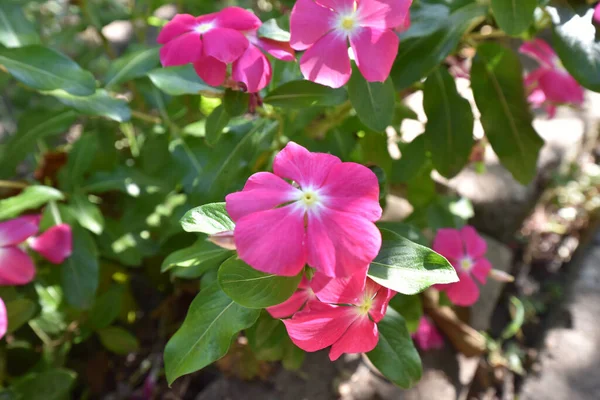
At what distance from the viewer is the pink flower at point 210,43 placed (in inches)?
27.1

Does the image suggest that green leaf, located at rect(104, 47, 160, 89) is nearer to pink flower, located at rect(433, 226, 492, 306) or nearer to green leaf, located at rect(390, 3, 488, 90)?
green leaf, located at rect(390, 3, 488, 90)

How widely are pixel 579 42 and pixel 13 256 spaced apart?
1122 millimetres

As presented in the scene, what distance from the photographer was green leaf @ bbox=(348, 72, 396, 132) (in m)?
0.76

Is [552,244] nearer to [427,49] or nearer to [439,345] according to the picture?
[439,345]

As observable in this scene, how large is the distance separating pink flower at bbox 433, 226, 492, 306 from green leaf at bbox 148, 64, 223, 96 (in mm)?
646

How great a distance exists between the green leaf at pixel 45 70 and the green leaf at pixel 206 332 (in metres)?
0.50

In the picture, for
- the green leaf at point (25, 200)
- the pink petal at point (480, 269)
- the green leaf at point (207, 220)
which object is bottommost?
the pink petal at point (480, 269)

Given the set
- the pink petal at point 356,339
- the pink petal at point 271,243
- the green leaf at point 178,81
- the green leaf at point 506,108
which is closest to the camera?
the pink petal at point 271,243

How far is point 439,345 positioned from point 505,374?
345mm

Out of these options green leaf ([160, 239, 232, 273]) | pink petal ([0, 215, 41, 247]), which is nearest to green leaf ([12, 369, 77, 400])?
pink petal ([0, 215, 41, 247])

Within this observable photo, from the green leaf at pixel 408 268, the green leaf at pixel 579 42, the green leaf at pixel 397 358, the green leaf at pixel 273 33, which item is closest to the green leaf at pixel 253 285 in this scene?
the green leaf at pixel 408 268

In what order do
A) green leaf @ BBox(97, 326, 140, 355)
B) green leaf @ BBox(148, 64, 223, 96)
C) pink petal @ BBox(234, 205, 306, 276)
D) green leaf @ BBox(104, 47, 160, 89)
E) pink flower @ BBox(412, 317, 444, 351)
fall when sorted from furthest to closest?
pink flower @ BBox(412, 317, 444, 351) → green leaf @ BBox(97, 326, 140, 355) → green leaf @ BBox(104, 47, 160, 89) → green leaf @ BBox(148, 64, 223, 96) → pink petal @ BBox(234, 205, 306, 276)

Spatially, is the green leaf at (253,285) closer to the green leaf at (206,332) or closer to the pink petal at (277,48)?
the green leaf at (206,332)

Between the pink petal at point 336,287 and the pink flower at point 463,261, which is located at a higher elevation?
the pink petal at point 336,287
